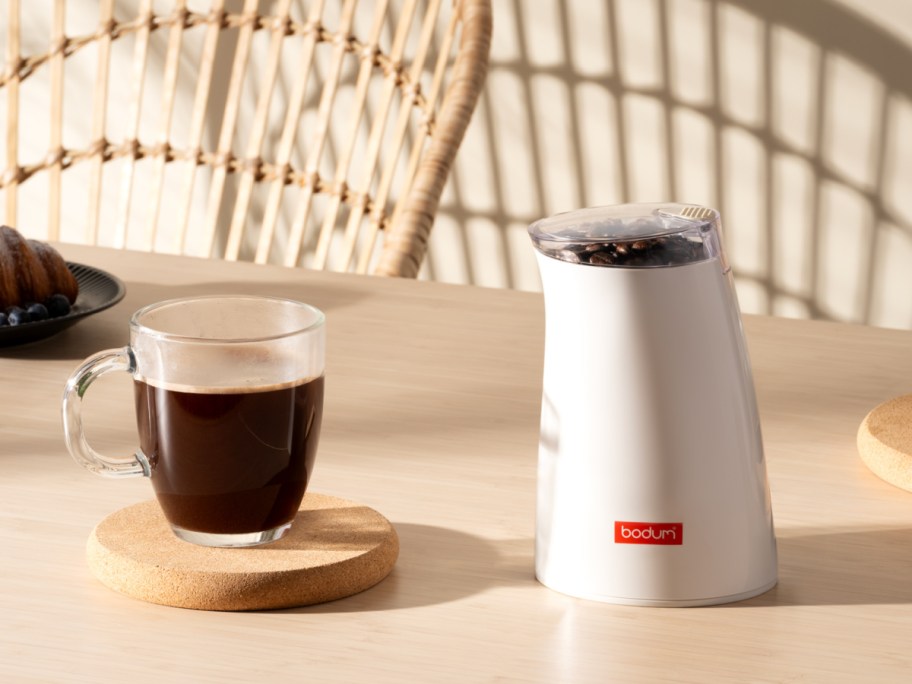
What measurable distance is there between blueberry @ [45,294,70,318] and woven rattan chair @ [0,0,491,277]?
0.30 meters

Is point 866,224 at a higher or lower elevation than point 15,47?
lower

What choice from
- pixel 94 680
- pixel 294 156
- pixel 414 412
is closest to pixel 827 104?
pixel 294 156

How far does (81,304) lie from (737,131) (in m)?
1.27

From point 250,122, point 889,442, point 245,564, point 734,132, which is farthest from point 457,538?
point 250,122

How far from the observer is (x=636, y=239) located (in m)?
0.51

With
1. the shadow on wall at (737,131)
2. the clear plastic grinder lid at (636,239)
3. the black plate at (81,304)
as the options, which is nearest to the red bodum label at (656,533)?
the clear plastic grinder lid at (636,239)

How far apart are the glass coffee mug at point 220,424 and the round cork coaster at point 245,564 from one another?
0.04ft

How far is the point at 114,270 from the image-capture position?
112cm

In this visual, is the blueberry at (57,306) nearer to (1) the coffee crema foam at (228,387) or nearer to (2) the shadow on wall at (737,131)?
(1) the coffee crema foam at (228,387)

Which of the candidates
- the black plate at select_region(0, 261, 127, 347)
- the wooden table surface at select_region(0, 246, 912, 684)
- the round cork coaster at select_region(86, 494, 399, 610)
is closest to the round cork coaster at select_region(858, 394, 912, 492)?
the wooden table surface at select_region(0, 246, 912, 684)

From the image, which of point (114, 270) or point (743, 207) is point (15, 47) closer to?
point (114, 270)

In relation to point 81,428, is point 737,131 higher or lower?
higher

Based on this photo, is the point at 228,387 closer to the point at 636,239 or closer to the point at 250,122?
the point at 636,239

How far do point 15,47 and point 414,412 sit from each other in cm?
112
